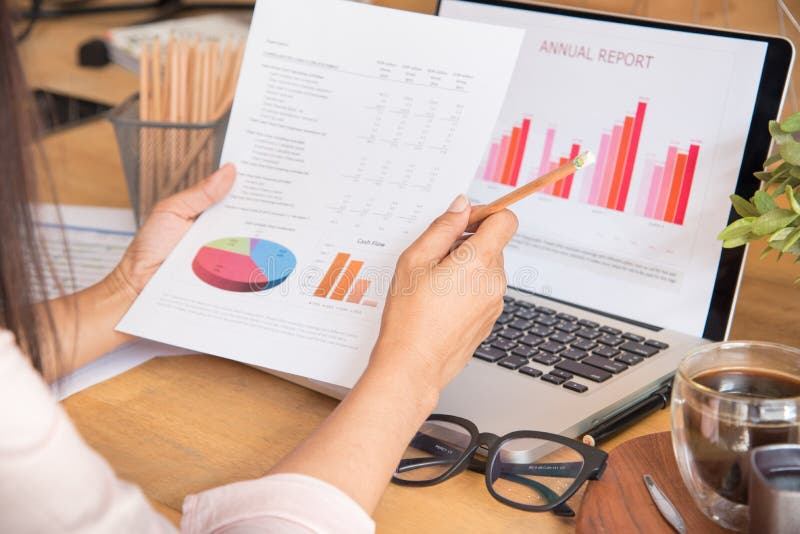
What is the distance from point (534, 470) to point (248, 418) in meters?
0.22

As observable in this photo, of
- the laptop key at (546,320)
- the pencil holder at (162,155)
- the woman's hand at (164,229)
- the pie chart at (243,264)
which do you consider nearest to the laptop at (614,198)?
the laptop key at (546,320)

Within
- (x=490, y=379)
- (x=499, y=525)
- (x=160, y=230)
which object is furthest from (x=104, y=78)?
(x=499, y=525)

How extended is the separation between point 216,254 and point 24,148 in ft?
0.91

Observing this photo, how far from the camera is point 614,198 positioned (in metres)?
0.77

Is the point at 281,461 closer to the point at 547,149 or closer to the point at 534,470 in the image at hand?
the point at 534,470

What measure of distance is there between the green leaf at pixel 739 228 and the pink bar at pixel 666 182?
0.12 m

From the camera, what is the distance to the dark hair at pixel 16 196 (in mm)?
435

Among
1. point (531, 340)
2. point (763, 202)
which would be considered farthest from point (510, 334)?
point (763, 202)

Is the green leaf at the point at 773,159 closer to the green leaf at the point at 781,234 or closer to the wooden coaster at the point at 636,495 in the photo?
the green leaf at the point at 781,234

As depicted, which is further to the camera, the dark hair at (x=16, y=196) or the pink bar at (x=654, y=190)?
the pink bar at (x=654, y=190)

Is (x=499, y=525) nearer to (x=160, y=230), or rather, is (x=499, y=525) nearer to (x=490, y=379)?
(x=490, y=379)

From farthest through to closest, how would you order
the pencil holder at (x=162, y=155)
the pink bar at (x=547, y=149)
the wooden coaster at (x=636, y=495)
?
the pencil holder at (x=162, y=155) → the pink bar at (x=547, y=149) → the wooden coaster at (x=636, y=495)

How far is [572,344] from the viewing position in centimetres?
70

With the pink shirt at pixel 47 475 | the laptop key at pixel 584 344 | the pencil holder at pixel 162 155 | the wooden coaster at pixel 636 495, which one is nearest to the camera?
the pink shirt at pixel 47 475
